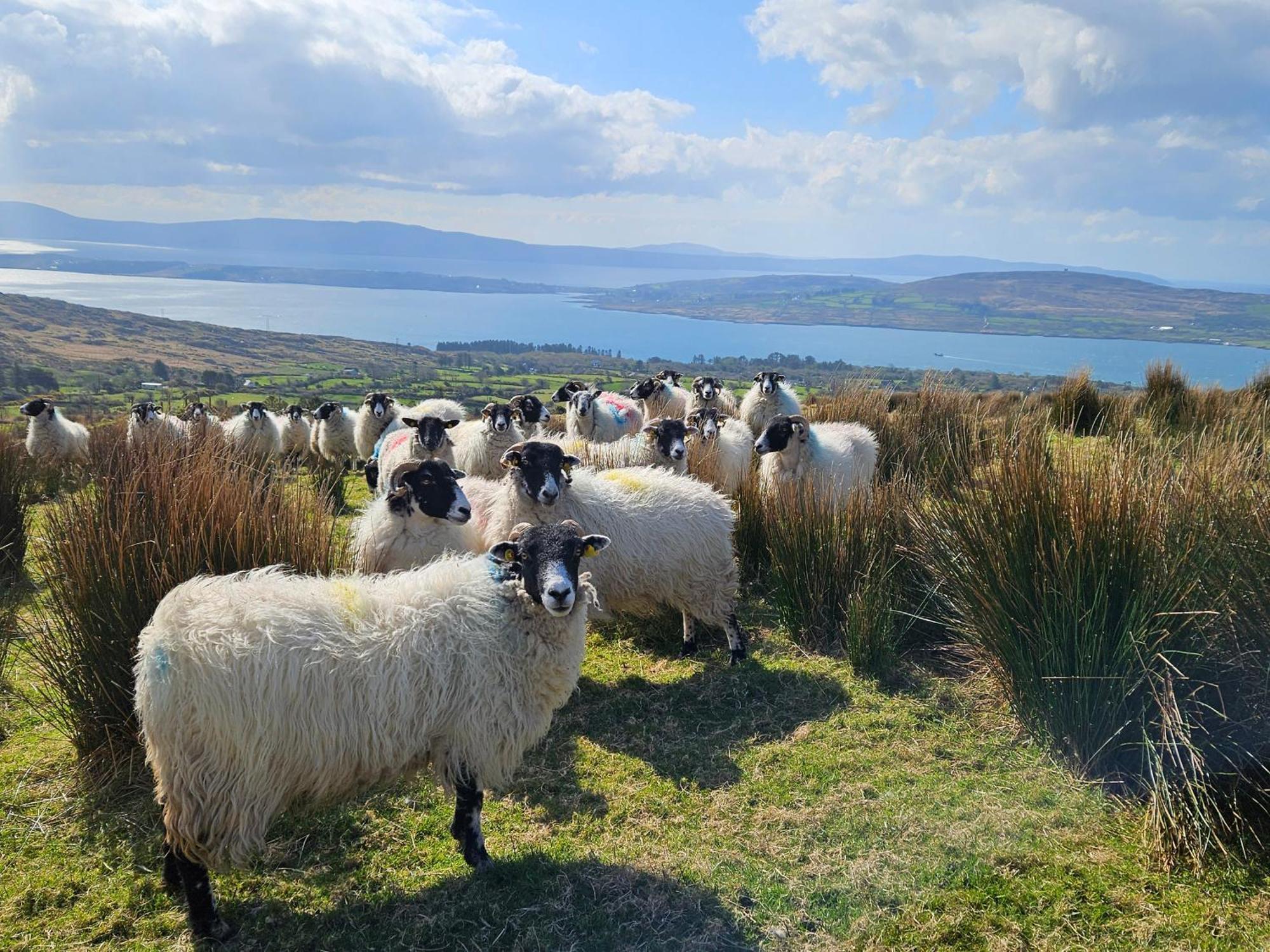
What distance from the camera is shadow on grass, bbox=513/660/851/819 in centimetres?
421

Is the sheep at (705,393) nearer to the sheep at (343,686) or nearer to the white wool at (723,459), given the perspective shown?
the white wool at (723,459)

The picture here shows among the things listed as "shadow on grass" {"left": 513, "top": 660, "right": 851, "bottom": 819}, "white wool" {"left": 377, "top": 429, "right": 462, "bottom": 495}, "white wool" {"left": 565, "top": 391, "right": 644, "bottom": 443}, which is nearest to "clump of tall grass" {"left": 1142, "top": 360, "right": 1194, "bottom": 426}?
"white wool" {"left": 565, "top": 391, "right": 644, "bottom": 443}

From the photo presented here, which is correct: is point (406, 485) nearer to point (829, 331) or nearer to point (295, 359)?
point (295, 359)

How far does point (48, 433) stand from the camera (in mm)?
11836

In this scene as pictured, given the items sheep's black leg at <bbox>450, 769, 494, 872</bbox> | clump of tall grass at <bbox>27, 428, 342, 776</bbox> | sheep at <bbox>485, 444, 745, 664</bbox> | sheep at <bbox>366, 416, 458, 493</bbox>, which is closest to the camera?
sheep's black leg at <bbox>450, 769, 494, 872</bbox>

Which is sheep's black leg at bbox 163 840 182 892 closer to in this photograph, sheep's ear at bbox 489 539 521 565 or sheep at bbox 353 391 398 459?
sheep's ear at bbox 489 539 521 565

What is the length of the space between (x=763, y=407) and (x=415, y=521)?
7.10m

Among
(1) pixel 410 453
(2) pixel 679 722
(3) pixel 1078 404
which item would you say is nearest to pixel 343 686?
(2) pixel 679 722

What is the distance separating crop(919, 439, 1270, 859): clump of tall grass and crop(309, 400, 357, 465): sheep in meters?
11.4

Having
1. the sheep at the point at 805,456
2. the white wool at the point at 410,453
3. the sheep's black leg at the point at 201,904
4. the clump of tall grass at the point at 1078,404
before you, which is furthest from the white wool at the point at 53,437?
the clump of tall grass at the point at 1078,404

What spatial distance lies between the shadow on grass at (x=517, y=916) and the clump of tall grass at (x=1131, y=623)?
206 centimetres

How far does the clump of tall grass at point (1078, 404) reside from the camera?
38.9 ft

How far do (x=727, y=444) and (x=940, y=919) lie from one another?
21.0 feet

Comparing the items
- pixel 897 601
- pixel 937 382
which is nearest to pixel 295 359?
pixel 937 382
